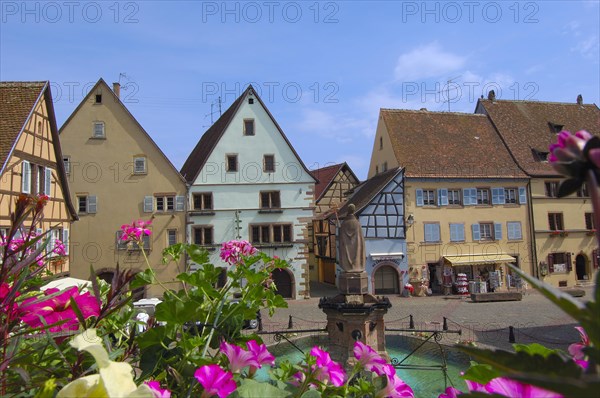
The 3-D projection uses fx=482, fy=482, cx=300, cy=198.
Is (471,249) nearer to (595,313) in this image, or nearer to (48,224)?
(48,224)

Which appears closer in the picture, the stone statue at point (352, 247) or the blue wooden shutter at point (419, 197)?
the stone statue at point (352, 247)

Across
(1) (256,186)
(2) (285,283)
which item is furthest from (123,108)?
(2) (285,283)

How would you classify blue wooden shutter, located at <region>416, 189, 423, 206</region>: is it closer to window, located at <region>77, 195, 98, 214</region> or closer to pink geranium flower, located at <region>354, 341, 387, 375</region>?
window, located at <region>77, 195, 98, 214</region>

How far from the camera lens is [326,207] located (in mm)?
32906

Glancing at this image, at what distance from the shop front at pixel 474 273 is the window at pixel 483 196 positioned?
9.42 ft

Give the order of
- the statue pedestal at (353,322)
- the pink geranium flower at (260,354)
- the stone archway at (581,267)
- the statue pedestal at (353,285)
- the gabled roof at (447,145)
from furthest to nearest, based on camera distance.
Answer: the stone archway at (581,267), the gabled roof at (447,145), the statue pedestal at (353,285), the statue pedestal at (353,322), the pink geranium flower at (260,354)

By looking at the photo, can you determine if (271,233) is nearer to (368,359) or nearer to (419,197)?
(419,197)

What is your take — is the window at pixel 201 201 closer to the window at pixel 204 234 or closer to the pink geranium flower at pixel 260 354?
the window at pixel 204 234

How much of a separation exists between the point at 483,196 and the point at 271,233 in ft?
38.9

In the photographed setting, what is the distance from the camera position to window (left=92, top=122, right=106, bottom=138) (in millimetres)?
22922

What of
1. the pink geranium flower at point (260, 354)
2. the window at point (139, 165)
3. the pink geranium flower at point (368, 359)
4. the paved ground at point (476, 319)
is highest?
the window at point (139, 165)

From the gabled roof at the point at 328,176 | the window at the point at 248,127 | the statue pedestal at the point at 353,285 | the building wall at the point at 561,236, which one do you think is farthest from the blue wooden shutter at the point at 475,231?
the statue pedestal at the point at 353,285

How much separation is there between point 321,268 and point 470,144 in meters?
12.8

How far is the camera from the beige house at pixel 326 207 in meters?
31.4
